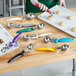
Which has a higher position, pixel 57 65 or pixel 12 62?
pixel 12 62

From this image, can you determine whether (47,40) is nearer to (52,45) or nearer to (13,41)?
(52,45)

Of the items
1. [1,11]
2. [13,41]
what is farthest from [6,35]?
[1,11]

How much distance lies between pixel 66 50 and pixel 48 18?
1.40 ft

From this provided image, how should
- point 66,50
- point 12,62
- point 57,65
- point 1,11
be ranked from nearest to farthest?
point 12,62 → point 66,50 → point 57,65 → point 1,11

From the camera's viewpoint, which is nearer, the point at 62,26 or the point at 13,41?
the point at 13,41

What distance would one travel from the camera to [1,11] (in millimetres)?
3633

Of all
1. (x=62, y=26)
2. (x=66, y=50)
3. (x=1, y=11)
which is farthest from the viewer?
(x=1, y=11)

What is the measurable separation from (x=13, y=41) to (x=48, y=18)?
0.44 metres

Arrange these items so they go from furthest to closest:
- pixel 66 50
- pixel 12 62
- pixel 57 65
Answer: pixel 57 65, pixel 66 50, pixel 12 62

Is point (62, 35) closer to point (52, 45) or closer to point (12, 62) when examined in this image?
point (52, 45)

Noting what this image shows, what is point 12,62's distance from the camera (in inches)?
52.8

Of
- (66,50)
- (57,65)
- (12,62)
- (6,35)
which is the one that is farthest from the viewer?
(57,65)

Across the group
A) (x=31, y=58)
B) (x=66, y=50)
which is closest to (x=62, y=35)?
(x=66, y=50)

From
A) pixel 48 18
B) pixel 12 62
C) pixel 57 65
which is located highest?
pixel 48 18
